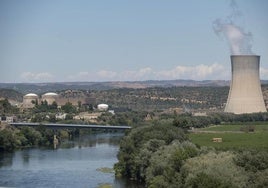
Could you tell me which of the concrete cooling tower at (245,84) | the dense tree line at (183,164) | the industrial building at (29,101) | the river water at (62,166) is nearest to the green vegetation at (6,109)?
the industrial building at (29,101)

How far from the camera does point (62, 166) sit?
1129 inches

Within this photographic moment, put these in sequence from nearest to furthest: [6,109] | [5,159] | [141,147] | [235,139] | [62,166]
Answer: [141,147]
[62,166]
[235,139]
[5,159]
[6,109]

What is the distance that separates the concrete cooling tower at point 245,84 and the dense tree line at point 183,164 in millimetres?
9164

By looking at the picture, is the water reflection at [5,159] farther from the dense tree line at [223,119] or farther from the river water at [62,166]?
the dense tree line at [223,119]

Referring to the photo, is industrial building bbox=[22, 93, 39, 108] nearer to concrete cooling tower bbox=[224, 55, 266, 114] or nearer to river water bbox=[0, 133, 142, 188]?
river water bbox=[0, 133, 142, 188]

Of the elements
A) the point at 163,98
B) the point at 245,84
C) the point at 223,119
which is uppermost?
the point at 245,84

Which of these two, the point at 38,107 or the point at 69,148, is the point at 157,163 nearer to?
the point at 69,148

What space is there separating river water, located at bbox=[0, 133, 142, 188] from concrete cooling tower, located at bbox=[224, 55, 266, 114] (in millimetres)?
7127

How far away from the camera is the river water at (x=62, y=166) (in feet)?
76.4

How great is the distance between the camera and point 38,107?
219ft

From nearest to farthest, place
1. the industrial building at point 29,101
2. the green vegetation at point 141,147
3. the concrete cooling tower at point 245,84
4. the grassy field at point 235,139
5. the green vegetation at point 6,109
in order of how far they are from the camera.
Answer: the green vegetation at point 141,147 < the grassy field at point 235,139 < the concrete cooling tower at point 245,84 < the green vegetation at point 6,109 < the industrial building at point 29,101

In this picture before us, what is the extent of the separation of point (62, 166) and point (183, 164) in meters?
10.2

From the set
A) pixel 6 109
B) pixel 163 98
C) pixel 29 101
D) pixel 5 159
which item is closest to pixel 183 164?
pixel 5 159

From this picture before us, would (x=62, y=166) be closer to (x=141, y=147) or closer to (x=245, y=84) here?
(x=141, y=147)
